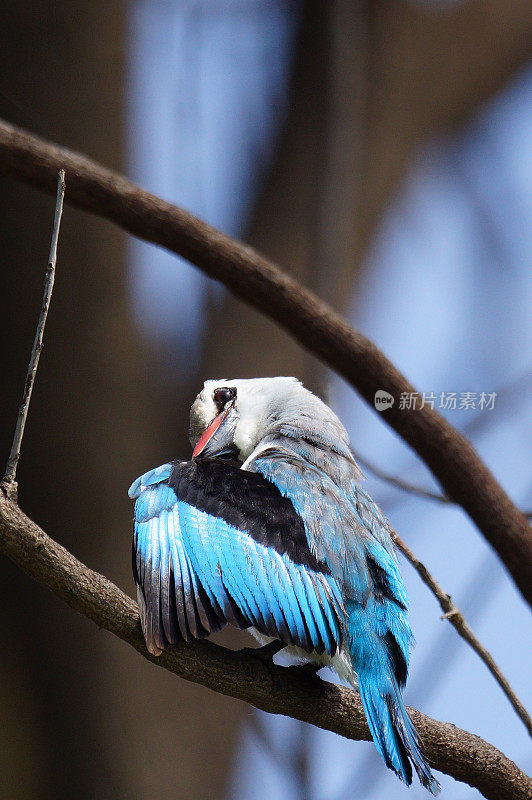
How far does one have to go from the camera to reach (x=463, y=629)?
1452 millimetres

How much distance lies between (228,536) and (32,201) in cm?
187

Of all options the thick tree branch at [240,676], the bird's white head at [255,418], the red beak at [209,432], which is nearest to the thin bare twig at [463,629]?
the thick tree branch at [240,676]

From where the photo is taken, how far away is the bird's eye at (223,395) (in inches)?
62.5

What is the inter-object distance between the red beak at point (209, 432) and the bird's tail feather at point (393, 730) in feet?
1.57

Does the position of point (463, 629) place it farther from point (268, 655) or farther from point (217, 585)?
point (217, 585)

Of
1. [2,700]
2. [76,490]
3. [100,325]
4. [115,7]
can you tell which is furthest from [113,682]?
[115,7]

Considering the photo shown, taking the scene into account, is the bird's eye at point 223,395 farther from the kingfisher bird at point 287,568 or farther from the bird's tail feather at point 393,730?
the bird's tail feather at point 393,730

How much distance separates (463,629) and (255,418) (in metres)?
0.48

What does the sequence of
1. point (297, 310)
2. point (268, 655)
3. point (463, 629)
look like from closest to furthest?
point (268, 655) < point (463, 629) < point (297, 310)

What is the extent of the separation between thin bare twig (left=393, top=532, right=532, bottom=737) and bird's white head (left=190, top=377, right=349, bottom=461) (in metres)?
0.21

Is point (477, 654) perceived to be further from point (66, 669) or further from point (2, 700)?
point (2, 700)

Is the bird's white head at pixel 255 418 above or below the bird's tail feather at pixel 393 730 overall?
above

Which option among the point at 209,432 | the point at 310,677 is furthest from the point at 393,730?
the point at 209,432

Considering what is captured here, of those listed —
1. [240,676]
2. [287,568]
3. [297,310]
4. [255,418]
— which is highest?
[297,310]
